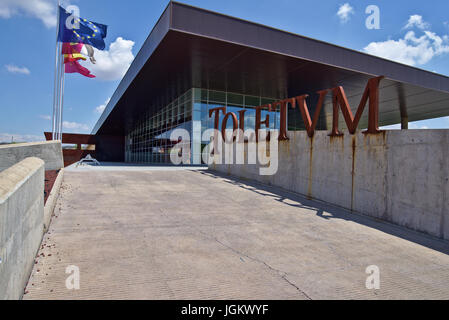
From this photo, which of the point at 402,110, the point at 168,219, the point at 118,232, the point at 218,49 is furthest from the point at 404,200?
the point at 402,110

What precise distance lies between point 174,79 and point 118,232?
1642 cm

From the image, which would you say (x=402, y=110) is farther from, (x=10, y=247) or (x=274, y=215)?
(x=10, y=247)

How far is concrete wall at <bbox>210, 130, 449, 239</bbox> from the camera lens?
5773mm

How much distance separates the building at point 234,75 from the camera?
1334cm

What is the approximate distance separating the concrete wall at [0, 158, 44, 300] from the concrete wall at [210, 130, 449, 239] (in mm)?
6969

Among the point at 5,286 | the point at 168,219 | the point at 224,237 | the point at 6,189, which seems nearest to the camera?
the point at 5,286

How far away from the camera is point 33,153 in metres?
11.5

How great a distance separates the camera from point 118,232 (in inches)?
202

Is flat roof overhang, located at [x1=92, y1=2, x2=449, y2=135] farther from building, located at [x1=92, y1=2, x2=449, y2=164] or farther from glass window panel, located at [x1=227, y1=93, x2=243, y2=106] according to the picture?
glass window panel, located at [x1=227, y1=93, x2=243, y2=106]
